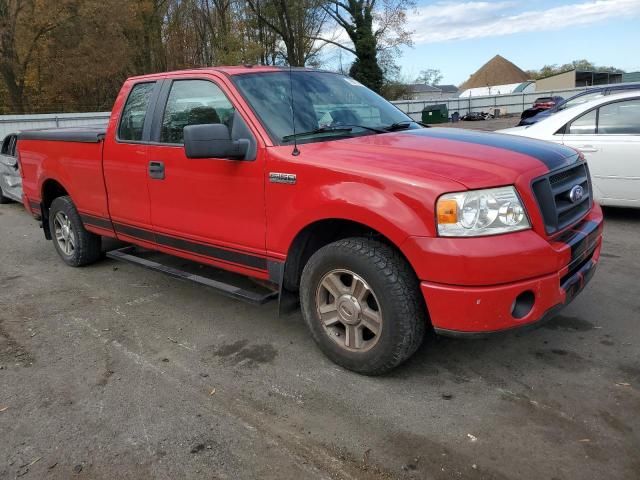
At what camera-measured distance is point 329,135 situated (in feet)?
12.6

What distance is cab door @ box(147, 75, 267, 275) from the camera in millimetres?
3830

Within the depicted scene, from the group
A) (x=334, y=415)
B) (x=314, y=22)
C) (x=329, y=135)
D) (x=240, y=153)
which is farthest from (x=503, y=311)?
(x=314, y=22)

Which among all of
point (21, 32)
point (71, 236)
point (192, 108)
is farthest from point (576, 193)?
point (21, 32)

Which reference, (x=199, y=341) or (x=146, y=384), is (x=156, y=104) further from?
(x=146, y=384)

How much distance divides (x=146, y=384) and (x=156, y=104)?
2344 millimetres

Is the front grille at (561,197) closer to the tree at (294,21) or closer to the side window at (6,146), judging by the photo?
the side window at (6,146)

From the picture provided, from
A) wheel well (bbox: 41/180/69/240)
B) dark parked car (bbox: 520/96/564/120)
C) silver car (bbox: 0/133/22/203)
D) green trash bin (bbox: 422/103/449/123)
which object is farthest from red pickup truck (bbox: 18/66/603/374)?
green trash bin (bbox: 422/103/449/123)

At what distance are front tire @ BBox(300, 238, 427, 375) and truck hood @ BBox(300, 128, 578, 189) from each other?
1.57ft

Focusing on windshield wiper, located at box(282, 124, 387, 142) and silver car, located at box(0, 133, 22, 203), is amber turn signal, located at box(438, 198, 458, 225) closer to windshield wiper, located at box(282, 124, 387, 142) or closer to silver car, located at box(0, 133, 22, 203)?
windshield wiper, located at box(282, 124, 387, 142)

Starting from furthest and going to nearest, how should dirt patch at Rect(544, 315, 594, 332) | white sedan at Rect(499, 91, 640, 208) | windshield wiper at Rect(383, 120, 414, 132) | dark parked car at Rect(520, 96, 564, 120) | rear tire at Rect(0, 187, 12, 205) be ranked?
dark parked car at Rect(520, 96, 564, 120)
rear tire at Rect(0, 187, 12, 205)
white sedan at Rect(499, 91, 640, 208)
windshield wiper at Rect(383, 120, 414, 132)
dirt patch at Rect(544, 315, 594, 332)

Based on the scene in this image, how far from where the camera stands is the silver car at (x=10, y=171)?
974 cm

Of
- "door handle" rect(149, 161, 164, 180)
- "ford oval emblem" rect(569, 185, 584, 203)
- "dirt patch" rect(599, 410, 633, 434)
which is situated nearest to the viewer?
"dirt patch" rect(599, 410, 633, 434)

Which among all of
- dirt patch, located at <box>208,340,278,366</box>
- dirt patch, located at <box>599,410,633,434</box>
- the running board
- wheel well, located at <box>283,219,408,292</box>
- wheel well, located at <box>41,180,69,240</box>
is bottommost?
dirt patch, located at <box>599,410,633,434</box>

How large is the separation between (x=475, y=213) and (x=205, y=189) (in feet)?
6.68
